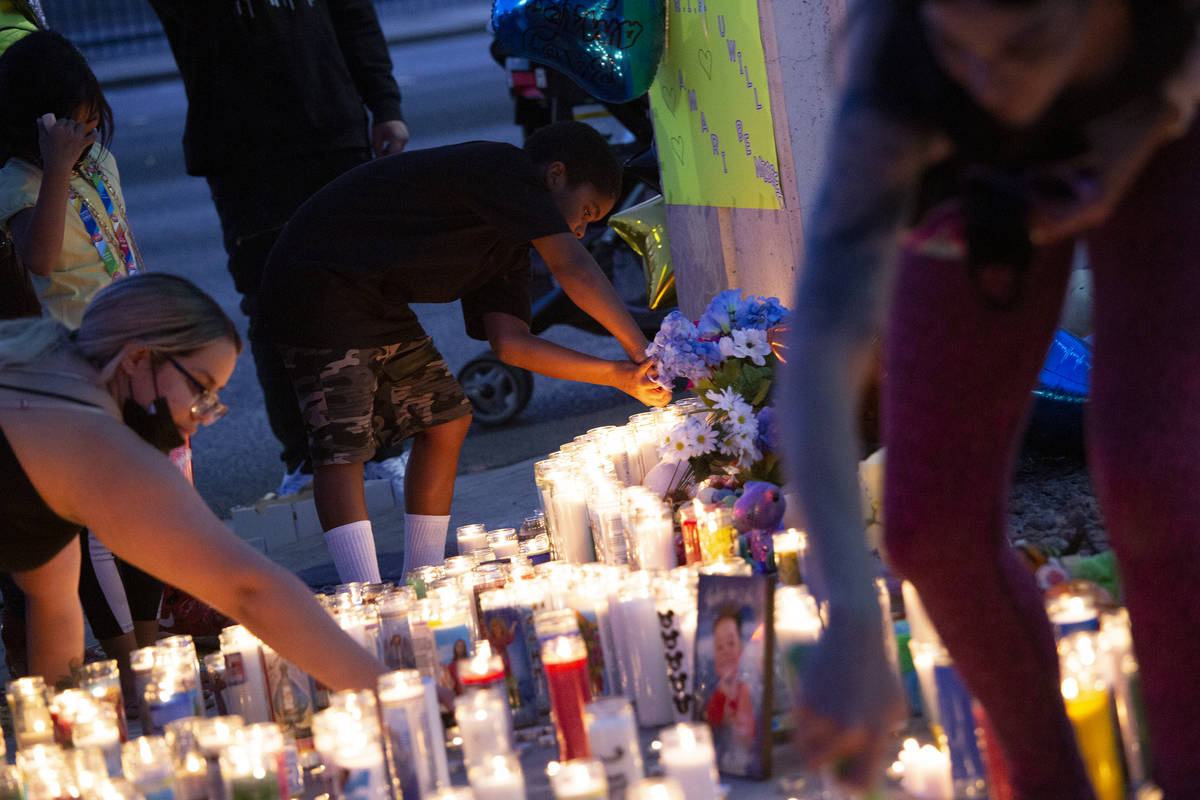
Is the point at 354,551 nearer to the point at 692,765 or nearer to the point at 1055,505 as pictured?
the point at 1055,505

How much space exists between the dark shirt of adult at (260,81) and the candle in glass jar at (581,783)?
3056mm

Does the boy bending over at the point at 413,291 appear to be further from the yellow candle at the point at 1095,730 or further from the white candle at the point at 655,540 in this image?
the yellow candle at the point at 1095,730

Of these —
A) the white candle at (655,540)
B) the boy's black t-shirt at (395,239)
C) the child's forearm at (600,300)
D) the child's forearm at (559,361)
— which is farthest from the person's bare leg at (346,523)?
the white candle at (655,540)

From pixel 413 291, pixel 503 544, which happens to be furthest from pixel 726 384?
pixel 413 291

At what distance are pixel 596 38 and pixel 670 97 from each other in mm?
339

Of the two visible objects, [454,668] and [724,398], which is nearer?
[454,668]

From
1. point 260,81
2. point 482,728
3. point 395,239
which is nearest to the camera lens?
point 482,728

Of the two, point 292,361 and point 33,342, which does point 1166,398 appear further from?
point 292,361

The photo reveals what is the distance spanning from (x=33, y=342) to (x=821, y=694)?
1.62 metres

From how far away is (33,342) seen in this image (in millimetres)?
2244

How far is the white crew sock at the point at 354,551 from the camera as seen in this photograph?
11.2 ft

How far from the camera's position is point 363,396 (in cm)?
345

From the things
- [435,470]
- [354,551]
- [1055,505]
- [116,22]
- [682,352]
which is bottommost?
[1055,505]

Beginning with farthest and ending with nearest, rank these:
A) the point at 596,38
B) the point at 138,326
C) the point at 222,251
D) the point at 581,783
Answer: the point at 222,251, the point at 596,38, the point at 138,326, the point at 581,783
